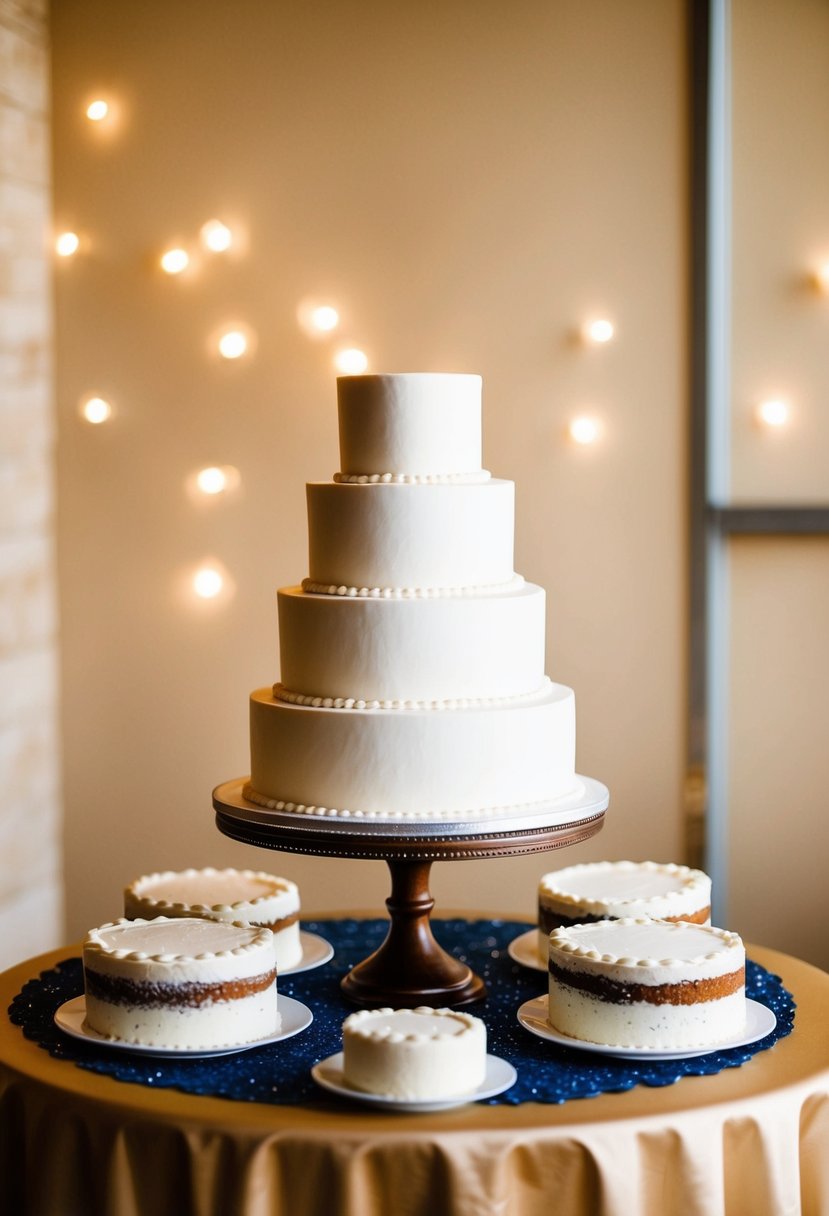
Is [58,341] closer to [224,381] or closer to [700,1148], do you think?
[224,381]

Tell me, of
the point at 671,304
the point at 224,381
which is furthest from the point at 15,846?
the point at 671,304

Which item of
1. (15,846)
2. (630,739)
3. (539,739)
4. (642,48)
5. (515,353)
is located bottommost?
(15,846)

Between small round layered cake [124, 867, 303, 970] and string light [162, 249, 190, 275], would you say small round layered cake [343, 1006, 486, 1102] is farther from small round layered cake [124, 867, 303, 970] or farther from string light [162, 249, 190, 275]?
string light [162, 249, 190, 275]

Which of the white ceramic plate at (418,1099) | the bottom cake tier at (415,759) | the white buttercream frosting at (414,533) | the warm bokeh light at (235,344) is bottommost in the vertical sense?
the white ceramic plate at (418,1099)

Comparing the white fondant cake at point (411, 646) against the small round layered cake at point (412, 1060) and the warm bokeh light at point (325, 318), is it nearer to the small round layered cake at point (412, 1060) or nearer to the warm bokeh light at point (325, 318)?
the small round layered cake at point (412, 1060)

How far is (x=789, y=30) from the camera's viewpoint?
3.38 metres

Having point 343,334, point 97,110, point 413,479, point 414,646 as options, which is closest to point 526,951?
point 414,646

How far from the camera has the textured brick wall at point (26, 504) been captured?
3541mm

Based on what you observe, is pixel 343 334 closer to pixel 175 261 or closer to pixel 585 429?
pixel 175 261

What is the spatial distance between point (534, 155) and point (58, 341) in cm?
129

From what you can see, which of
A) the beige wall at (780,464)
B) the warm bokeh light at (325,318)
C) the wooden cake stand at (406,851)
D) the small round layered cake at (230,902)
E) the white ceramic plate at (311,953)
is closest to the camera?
the wooden cake stand at (406,851)

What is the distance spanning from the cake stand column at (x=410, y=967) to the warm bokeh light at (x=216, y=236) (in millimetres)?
1927

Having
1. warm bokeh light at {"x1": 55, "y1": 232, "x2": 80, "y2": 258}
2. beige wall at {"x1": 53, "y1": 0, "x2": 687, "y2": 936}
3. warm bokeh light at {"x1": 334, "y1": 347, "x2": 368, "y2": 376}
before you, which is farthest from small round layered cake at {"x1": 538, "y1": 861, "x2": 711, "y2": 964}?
warm bokeh light at {"x1": 55, "y1": 232, "x2": 80, "y2": 258}

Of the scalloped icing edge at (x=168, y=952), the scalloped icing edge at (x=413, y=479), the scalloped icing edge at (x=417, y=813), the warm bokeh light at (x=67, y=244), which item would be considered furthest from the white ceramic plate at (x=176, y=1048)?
the warm bokeh light at (x=67, y=244)
